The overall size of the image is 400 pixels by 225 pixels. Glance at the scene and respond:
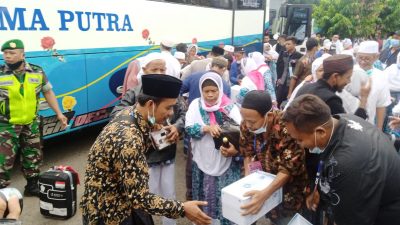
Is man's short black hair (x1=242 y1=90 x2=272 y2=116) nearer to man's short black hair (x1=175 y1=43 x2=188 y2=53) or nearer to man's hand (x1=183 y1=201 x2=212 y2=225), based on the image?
man's hand (x1=183 y1=201 x2=212 y2=225)

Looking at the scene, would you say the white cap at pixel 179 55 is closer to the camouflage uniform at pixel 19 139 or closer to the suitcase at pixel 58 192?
the camouflage uniform at pixel 19 139

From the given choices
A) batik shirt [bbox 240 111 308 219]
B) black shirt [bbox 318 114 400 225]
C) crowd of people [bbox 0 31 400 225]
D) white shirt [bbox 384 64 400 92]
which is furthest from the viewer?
white shirt [bbox 384 64 400 92]

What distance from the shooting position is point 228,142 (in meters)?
2.91

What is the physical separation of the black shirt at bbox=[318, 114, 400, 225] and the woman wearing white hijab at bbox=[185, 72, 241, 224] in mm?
1237

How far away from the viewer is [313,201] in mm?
2477

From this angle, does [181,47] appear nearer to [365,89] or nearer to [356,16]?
[365,89]

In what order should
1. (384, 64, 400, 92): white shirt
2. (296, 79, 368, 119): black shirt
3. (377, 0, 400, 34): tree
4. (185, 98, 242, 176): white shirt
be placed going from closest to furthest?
(296, 79, 368, 119): black shirt, (185, 98, 242, 176): white shirt, (384, 64, 400, 92): white shirt, (377, 0, 400, 34): tree

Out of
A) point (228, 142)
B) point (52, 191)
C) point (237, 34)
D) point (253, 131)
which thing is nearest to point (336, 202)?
point (253, 131)

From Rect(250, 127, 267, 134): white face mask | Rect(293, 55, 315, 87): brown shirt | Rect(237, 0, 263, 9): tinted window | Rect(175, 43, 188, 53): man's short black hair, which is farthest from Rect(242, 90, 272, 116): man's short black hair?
Rect(237, 0, 263, 9): tinted window

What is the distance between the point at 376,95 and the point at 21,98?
3933mm

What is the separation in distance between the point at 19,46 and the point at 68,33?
3.92 ft

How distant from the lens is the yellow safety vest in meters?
Answer: 3.78

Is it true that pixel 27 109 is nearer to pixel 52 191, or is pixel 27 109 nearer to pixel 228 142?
pixel 52 191

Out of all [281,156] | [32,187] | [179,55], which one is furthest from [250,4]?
[281,156]
